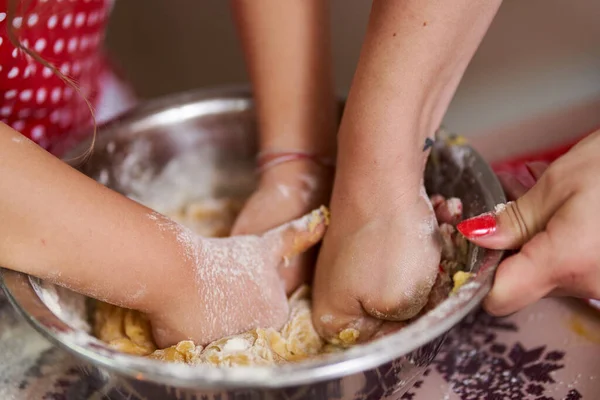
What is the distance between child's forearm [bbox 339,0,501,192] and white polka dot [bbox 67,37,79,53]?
37 cm

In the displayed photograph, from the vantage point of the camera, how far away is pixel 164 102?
0.80 meters

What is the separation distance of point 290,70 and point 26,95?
0.29 m

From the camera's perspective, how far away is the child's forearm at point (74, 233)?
473mm

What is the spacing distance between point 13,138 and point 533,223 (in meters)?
0.41

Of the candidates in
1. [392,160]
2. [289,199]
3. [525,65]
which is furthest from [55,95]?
[525,65]

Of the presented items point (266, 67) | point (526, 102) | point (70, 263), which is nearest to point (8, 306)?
point (70, 263)

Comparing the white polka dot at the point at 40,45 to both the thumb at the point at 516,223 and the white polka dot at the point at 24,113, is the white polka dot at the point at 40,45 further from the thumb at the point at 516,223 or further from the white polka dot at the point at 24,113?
the thumb at the point at 516,223

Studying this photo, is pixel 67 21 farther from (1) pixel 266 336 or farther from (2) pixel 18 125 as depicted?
(1) pixel 266 336

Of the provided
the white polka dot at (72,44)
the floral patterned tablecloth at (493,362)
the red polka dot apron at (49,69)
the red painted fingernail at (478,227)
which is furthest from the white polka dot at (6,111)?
the red painted fingernail at (478,227)

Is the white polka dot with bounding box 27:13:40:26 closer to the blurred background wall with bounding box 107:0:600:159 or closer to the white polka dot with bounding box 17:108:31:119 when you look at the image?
the white polka dot with bounding box 17:108:31:119

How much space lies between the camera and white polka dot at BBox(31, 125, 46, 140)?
757 millimetres

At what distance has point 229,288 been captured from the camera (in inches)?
22.8

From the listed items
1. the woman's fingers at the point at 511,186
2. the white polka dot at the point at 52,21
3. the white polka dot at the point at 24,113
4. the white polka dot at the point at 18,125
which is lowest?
the white polka dot at the point at 18,125

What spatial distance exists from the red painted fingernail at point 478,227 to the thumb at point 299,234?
16 cm
